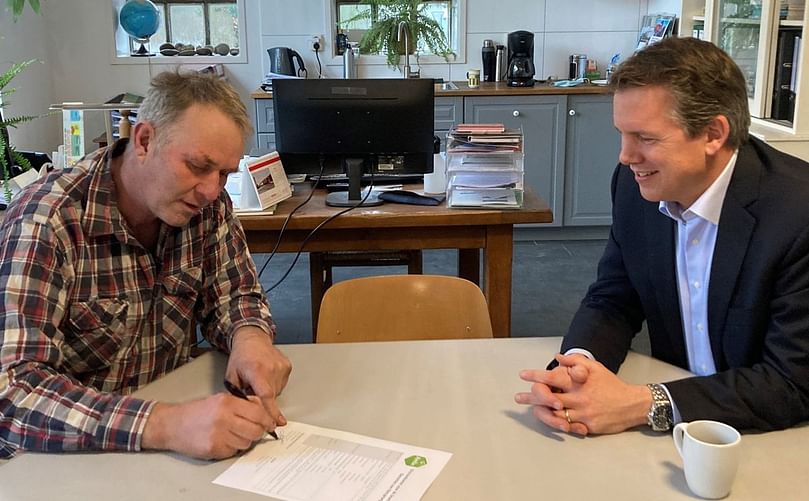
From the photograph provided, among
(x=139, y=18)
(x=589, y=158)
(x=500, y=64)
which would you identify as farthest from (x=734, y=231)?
(x=139, y=18)

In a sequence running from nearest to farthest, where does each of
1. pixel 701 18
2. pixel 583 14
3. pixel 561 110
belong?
pixel 701 18, pixel 561 110, pixel 583 14

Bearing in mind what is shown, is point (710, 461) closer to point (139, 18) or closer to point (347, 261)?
point (347, 261)

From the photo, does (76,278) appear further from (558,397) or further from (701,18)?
(701,18)

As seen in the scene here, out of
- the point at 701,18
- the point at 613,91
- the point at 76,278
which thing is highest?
the point at 701,18

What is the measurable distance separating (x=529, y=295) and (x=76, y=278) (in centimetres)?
300

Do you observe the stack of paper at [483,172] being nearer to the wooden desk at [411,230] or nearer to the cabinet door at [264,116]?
the wooden desk at [411,230]

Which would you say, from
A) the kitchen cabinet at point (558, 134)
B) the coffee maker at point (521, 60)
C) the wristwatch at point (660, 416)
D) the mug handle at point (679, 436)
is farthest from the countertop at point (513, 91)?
the mug handle at point (679, 436)

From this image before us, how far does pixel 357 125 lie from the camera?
8.83 ft

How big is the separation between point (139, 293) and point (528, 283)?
3039mm

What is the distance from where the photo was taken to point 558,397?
133cm

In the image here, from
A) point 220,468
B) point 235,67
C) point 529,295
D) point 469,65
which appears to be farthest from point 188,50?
point 220,468

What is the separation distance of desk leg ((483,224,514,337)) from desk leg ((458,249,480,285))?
1.38ft

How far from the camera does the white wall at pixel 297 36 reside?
5.36 m

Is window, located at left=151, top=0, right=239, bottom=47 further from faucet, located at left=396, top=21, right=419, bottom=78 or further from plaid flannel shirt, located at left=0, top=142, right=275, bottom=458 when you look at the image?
plaid flannel shirt, located at left=0, top=142, right=275, bottom=458
